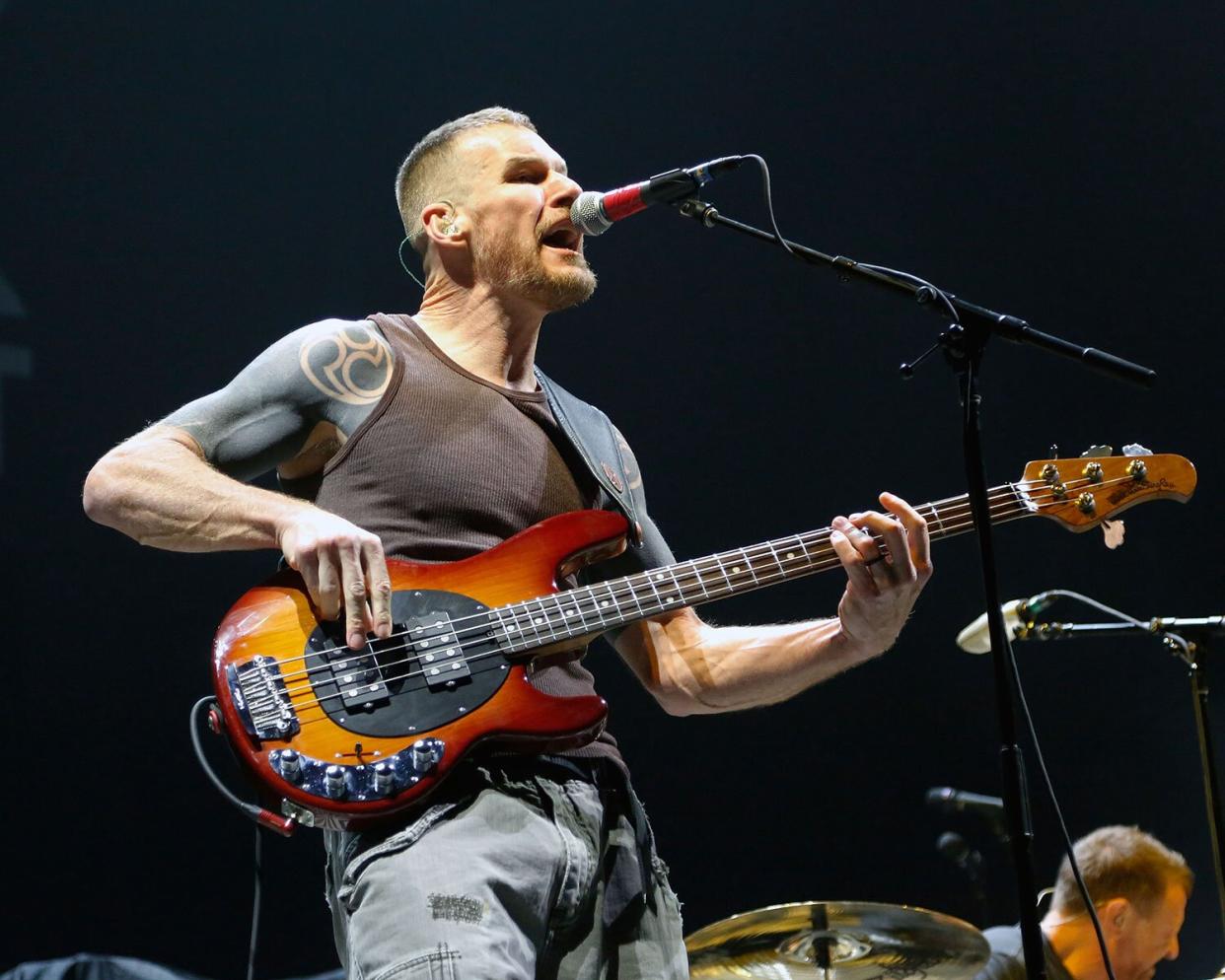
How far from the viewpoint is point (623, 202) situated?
2.49 meters

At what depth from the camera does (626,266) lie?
5.41m

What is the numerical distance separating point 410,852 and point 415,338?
1.12 metres

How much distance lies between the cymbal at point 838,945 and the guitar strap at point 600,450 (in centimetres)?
148

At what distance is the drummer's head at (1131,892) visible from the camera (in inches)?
182

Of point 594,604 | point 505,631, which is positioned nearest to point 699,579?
point 594,604

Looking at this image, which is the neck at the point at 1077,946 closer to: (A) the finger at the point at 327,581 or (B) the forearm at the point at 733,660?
(B) the forearm at the point at 733,660

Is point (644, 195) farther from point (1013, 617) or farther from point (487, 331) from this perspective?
point (1013, 617)

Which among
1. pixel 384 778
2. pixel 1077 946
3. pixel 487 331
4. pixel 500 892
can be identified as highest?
pixel 487 331

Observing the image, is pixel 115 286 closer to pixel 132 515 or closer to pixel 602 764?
pixel 132 515

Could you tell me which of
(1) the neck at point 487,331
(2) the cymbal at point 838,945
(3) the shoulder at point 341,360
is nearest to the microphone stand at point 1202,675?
(2) the cymbal at point 838,945

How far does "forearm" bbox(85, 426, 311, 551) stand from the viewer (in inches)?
89.7

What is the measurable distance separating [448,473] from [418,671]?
1.41 ft

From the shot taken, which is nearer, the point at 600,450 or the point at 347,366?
the point at 347,366

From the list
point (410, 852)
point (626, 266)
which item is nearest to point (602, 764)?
point (410, 852)
